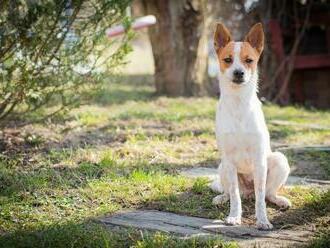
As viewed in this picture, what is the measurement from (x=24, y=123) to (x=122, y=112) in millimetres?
2058

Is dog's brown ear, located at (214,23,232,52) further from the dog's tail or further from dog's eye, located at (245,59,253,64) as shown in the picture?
the dog's tail

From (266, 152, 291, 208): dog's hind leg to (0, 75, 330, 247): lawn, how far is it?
0.08 meters

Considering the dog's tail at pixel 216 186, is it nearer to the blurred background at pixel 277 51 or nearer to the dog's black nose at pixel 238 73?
the dog's black nose at pixel 238 73

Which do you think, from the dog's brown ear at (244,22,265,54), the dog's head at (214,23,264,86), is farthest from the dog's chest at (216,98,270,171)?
the dog's brown ear at (244,22,265,54)

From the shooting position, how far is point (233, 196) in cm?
508

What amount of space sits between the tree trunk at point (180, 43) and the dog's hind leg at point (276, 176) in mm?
5644

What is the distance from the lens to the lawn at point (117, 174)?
4.75m

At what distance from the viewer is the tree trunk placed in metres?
10.8

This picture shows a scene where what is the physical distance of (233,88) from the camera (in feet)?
16.5

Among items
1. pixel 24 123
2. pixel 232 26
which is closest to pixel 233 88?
pixel 24 123

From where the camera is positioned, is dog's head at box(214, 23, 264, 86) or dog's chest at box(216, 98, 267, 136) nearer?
dog's head at box(214, 23, 264, 86)

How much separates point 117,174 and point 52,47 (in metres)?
1.63

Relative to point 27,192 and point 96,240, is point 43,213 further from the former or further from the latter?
point 96,240

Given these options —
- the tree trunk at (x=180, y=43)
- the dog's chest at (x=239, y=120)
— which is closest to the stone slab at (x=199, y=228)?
the dog's chest at (x=239, y=120)
